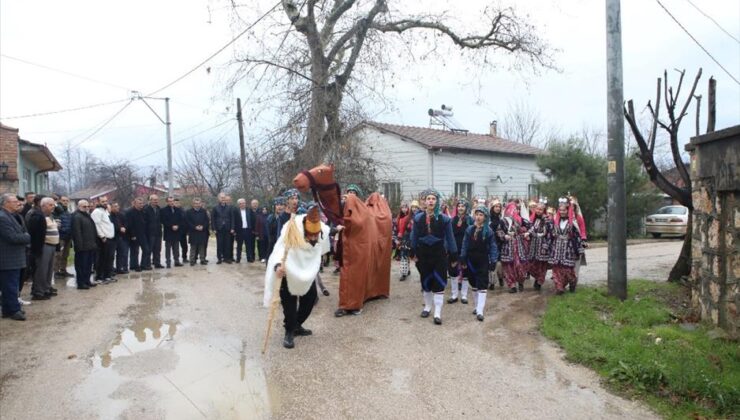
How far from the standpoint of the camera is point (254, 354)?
6035mm

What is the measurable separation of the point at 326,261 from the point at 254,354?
764cm

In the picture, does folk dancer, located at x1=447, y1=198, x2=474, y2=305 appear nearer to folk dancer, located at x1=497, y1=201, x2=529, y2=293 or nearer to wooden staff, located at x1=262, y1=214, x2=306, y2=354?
folk dancer, located at x1=497, y1=201, x2=529, y2=293

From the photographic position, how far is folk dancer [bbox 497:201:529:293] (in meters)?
9.45

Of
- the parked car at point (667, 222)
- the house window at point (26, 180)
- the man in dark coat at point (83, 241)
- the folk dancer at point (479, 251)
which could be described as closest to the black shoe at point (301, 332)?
the folk dancer at point (479, 251)

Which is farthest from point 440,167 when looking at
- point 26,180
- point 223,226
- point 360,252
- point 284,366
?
point 26,180

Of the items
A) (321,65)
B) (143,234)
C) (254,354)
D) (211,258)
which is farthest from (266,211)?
(254,354)

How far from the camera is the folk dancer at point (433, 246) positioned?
24.6 ft

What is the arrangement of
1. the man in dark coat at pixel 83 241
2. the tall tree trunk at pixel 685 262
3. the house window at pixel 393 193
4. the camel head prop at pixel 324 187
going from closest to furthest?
the camel head prop at pixel 324 187 → the tall tree trunk at pixel 685 262 → the man in dark coat at pixel 83 241 → the house window at pixel 393 193

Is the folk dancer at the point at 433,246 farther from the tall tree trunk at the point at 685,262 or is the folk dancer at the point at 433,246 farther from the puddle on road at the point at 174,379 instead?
the tall tree trunk at the point at 685,262

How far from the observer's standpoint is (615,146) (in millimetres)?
8164

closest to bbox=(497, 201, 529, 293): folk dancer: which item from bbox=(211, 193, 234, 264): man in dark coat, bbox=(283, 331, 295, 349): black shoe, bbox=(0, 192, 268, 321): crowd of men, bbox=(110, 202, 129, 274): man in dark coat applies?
bbox=(283, 331, 295, 349): black shoe

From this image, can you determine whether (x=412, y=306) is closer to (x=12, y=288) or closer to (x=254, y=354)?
(x=254, y=354)

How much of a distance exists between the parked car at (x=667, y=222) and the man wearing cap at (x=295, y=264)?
67.3 ft

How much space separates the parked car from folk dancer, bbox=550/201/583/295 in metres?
16.0
